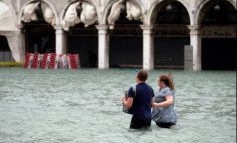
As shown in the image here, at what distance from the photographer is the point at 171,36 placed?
133 ft

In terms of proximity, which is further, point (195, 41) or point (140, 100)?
point (195, 41)

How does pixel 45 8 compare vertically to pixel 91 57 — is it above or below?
above

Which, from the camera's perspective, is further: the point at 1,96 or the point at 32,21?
the point at 32,21

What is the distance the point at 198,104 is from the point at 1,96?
5.51 m

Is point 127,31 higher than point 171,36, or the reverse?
point 127,31

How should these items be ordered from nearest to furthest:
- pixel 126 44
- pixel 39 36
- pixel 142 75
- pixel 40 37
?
pixel 142 75, pixel 126 44, pixel 39 36, pixel 40 37

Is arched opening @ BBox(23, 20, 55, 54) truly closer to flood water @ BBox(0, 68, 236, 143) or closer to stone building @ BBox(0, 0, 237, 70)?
stone building @ BBox(0, 0, 237, 70)

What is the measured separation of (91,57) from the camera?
42656 mm

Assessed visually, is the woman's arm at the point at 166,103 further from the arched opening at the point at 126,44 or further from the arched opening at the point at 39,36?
the arched opening at the point at 39,36

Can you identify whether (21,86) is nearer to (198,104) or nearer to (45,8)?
Answer: (198,104)

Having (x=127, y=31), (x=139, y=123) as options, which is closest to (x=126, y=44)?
(x=127, y=31)

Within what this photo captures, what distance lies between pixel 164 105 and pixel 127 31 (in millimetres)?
29716

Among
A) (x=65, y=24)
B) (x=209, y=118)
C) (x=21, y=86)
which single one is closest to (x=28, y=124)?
(x=209, y=118)

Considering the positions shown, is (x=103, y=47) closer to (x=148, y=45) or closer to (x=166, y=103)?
(x=148, y=45)
